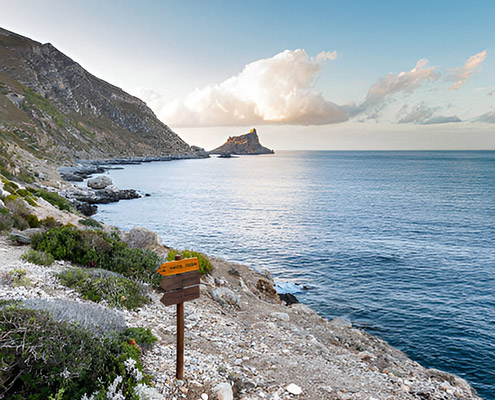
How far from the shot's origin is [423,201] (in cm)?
5559

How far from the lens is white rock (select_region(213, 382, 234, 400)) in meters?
6.61

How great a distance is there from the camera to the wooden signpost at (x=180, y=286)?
22.1 feet

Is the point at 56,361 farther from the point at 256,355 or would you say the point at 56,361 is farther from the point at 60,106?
the point at 60,106

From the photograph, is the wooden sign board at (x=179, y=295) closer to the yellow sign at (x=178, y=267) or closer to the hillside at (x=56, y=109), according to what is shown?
the yellow sign at (x=178, y=267)

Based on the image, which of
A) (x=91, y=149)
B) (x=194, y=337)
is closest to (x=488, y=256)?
(x=194, y=337)

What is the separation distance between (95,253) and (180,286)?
25.4 ft

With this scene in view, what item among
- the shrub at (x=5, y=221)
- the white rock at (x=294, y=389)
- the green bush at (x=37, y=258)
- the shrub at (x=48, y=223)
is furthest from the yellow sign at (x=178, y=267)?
the shrub at (x=48, y=223)

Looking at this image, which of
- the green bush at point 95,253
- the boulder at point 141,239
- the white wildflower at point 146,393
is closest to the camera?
the white wildflower at point 146,393

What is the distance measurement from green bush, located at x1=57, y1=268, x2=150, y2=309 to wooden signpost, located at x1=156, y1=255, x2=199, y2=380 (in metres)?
3.58

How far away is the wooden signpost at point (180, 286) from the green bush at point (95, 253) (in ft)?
19.0

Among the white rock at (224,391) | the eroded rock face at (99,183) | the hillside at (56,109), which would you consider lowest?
the eroded rock face at (99,183)

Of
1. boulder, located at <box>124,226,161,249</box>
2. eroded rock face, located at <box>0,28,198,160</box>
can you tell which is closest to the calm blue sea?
boulder, located at <box>124,226,161,249</box>

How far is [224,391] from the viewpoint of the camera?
6711mm

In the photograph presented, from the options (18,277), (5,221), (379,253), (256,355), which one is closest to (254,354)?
(256,355)
